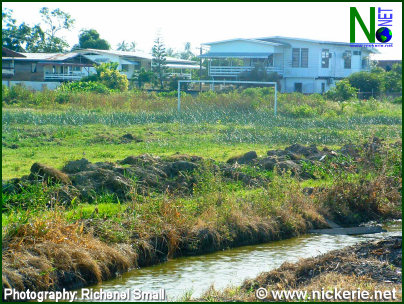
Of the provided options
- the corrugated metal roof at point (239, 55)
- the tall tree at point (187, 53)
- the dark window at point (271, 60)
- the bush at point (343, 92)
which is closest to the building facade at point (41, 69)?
the corrugated metal roof at point (239, 55)

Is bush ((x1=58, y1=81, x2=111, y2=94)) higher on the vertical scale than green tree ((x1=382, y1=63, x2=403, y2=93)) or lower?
lower

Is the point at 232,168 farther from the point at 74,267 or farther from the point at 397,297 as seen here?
the point at 397,297

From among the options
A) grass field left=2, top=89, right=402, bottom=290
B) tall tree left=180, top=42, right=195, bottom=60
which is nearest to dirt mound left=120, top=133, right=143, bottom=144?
grass field left=2, top=89, right=402, bottom=290

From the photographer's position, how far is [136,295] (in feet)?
29.3

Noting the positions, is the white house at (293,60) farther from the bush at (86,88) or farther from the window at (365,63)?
the bush at (86,88)

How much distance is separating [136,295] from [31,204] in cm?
292

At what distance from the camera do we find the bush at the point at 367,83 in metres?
46.2

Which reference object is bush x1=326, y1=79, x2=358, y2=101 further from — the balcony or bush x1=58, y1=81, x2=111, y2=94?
the balcony

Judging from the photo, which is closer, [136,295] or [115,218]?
[136,295]

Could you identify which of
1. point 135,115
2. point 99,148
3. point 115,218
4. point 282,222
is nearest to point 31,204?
point 115,218

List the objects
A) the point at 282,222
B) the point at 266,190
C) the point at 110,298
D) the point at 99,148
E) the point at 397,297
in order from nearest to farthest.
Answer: the point at 397,297
the point at 110,298
the point at 282,222
the point at 266,190
the point at 99,148

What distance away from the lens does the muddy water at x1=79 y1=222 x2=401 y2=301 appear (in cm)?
953

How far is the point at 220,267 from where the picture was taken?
10672 millimetres

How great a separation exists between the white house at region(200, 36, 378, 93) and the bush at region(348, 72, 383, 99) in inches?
223
